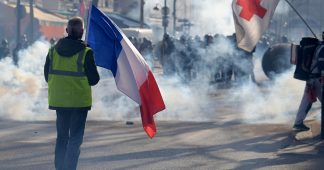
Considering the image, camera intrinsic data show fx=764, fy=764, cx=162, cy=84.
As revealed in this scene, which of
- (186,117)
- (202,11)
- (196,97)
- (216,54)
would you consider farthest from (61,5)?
(186,117)

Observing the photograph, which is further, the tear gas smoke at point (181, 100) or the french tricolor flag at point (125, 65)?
the tear gas smoke at point (181, 100)

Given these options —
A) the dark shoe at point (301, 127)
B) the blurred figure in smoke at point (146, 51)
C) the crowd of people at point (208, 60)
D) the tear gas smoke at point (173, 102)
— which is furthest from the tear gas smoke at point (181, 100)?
the blurred figure in smoke at point (146, 51)

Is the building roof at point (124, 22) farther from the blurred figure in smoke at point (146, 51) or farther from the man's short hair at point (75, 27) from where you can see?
the man's short hair at point (75, 27)

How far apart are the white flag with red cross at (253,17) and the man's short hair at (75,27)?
4.94 meters

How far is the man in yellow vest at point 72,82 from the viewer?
6.71 meters

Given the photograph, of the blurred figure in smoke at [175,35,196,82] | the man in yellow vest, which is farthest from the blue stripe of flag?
the blurred figure in smoke at [175,35,196,82]

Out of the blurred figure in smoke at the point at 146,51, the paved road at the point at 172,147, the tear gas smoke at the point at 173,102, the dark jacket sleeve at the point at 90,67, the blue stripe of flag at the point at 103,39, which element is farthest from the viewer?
the blurred figure in smoke at the point at 146,51

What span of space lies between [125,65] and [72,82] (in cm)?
84

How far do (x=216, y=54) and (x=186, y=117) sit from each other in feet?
32.1

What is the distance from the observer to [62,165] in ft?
22.9

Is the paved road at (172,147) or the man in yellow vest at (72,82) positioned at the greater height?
the man in yellow vest at (72,82)

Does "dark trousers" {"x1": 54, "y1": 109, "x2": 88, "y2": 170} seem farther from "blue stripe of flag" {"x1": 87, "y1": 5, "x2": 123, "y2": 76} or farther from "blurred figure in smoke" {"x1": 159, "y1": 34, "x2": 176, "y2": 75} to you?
"blurred figure in smoke" {"x1": 159, "y1": 34, "x2": 176, "y2": 75}

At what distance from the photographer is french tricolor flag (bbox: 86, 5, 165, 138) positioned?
739 cm

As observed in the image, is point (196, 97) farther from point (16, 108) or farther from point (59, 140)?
point (59, 140)
